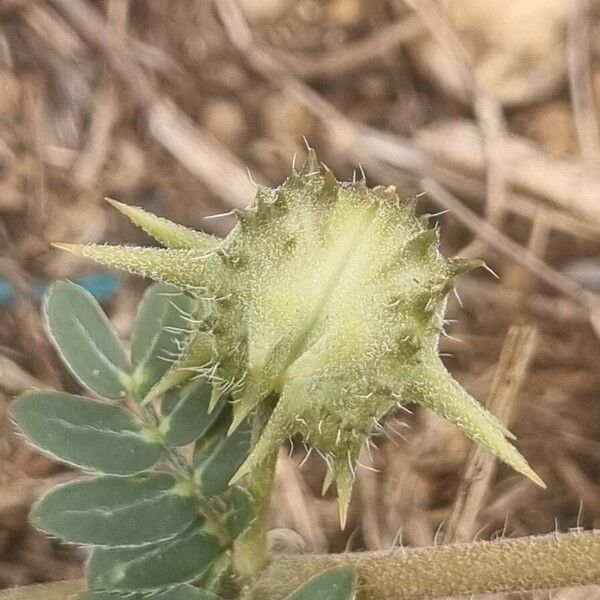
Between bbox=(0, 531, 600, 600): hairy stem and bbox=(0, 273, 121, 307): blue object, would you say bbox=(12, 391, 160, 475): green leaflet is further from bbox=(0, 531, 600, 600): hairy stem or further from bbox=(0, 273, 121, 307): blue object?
bbox=(0, 273, 121, 307): blue object

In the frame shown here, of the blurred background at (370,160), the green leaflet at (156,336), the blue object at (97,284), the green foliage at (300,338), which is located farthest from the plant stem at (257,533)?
the blue object at (97,284)

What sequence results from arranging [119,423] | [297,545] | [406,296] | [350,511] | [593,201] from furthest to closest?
[593,201] < [350,511] < [297,545] < [119,423] < [406,296]

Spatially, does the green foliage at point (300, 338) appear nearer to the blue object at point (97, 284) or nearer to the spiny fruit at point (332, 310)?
the spiny fruit at point (332, 310)

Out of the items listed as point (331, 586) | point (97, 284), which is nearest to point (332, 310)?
point (331, 586)

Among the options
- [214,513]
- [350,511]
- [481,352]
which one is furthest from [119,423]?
[481,352]

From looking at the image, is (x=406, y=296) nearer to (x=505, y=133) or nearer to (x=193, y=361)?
(x=193, y=361)

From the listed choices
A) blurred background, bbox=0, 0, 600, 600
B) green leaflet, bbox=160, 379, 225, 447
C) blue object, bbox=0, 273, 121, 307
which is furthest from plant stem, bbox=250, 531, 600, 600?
blue object, bbox=0, 273, 121, 307
